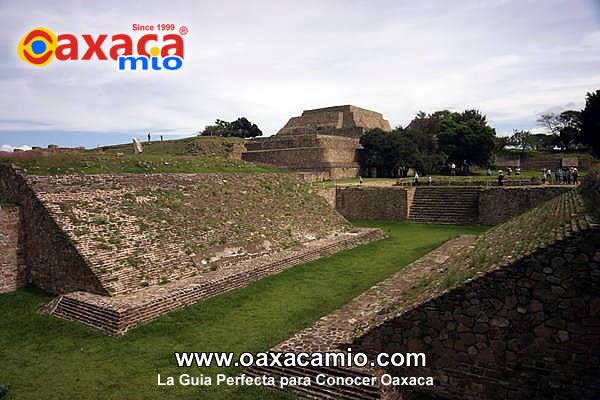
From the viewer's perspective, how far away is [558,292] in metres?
4.34

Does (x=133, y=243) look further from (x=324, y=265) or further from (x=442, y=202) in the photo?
(x=442, y=202)

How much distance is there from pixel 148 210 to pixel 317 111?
29688 millimetres

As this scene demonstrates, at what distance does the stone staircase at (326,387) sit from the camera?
4.86m

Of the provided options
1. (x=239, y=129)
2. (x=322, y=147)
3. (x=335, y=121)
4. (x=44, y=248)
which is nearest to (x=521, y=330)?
(x=44, y=248)

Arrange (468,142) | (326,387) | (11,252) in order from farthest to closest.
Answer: (468,142) < (11,252) < (326,387)

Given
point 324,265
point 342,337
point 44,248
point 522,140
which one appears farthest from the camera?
point 522,140

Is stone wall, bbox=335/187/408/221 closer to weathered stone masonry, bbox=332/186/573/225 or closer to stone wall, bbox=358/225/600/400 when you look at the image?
weathered stone masonry, bbox=332/186/573/225

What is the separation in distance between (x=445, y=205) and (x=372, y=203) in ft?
11.7

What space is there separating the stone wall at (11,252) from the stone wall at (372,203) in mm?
14916

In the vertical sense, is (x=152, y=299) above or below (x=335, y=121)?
below

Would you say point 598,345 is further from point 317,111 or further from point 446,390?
point 317,111

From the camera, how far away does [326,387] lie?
5.07 m

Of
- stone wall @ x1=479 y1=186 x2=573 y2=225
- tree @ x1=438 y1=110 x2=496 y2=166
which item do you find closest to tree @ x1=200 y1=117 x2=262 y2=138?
tree @ x1=438 y1=110 x2=496 y2=166

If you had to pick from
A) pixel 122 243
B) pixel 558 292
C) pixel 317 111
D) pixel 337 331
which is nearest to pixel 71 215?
pixel 122 243
